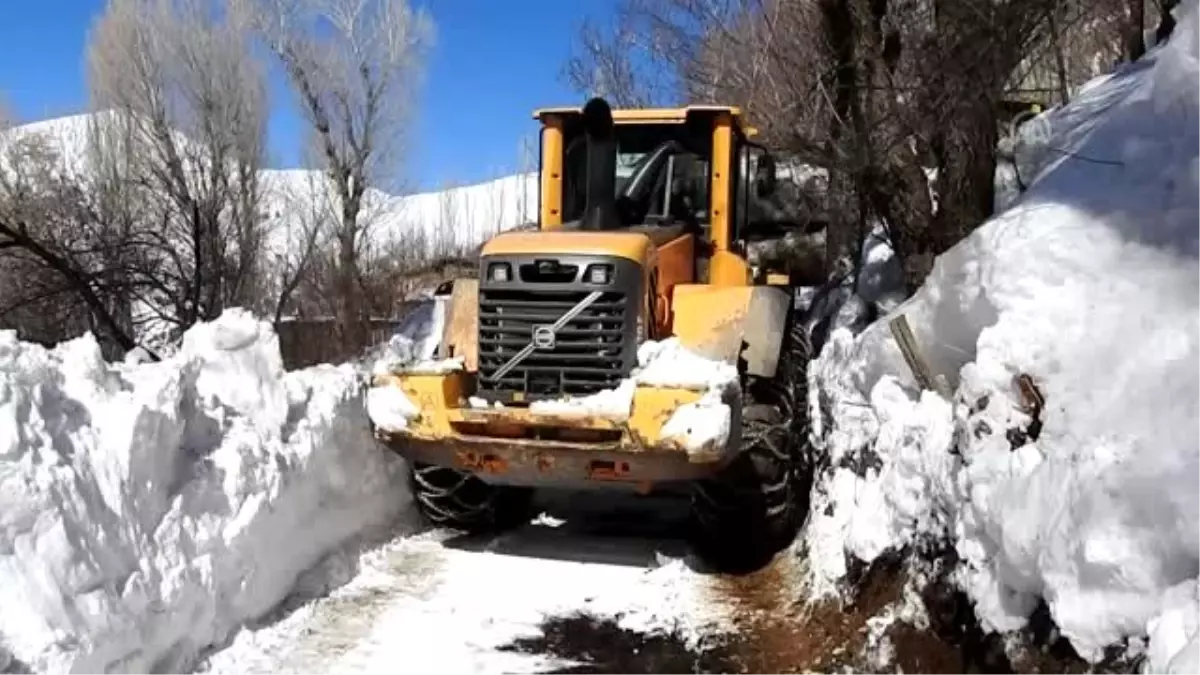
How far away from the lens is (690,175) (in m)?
8.55

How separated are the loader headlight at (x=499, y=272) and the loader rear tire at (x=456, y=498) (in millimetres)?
1307

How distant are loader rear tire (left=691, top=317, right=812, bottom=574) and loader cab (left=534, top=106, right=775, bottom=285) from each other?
1.02m

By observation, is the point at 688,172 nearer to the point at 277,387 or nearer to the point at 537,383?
the point at 537,383

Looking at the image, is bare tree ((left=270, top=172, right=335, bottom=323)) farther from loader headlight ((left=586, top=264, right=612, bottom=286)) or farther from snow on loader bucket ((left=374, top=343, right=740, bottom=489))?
loader headlight ((left=586, top=264, right=612, bottom=286))

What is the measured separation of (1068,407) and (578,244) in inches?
131

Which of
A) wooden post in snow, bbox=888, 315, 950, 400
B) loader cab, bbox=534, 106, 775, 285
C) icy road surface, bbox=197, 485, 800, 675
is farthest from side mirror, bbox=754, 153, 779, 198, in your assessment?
icy road surface, bbox=197, 485, 800, 675

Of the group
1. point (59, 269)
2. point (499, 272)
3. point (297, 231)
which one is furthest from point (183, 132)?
point (499, 272)

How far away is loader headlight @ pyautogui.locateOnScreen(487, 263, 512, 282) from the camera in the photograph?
7238mm

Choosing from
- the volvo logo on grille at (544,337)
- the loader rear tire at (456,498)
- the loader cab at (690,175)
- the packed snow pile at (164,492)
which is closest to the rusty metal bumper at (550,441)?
the volvo logo on grille at (544,337)

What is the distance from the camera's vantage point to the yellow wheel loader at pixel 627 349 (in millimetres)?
6754

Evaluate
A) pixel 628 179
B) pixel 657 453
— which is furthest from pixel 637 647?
pixel 628 179

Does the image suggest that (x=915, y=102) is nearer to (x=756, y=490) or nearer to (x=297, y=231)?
(x=756, y=490)

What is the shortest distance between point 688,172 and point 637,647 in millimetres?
3710

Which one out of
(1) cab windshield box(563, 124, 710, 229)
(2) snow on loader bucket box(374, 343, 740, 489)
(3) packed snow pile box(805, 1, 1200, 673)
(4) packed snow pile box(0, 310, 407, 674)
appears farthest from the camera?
(1) cab windshield box(563, 124, 710, 229)
